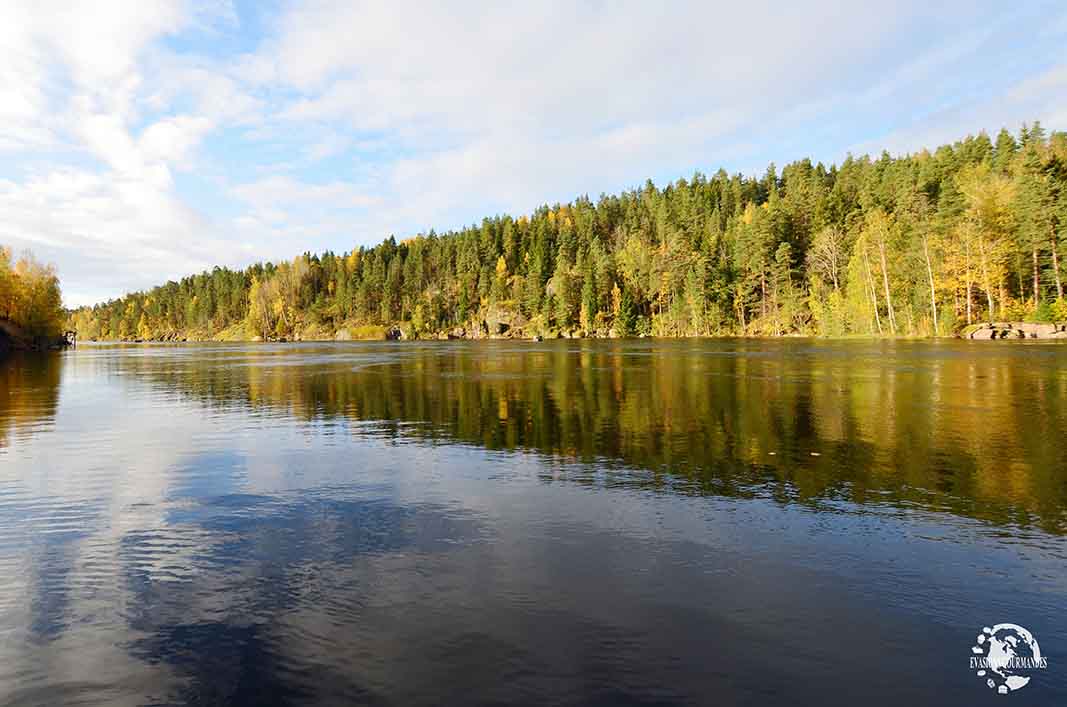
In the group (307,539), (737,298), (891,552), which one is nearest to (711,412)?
(891,552)

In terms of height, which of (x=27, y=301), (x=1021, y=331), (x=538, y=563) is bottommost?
(x=538, y=563)

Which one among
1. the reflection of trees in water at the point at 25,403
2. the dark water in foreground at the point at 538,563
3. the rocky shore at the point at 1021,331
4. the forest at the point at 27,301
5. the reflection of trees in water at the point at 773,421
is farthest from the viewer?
the forest at the point at 27,301

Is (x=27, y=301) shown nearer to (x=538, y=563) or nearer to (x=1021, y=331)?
(x=538, y=563)

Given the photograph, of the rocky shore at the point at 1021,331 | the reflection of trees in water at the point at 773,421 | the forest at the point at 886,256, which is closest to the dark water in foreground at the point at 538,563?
the reflection of trees in water at the point at 773,421

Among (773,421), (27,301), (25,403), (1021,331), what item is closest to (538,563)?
(773,421)

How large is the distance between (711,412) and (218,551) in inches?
878

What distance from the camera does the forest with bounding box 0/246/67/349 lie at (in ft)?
433

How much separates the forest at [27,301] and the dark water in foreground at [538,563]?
143 m

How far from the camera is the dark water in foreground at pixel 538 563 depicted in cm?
771

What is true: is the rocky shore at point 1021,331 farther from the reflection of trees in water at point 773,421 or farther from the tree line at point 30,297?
the tree line at point 30,297

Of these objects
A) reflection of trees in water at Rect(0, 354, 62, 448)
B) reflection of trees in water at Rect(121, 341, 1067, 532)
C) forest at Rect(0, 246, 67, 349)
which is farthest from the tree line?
reflection of trees in water at Rect(121, 341, 1067, 532)

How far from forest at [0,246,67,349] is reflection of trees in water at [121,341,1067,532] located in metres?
116

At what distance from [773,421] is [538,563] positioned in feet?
57.9

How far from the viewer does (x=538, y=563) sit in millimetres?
11281
